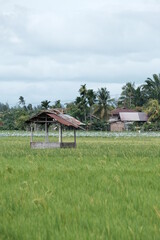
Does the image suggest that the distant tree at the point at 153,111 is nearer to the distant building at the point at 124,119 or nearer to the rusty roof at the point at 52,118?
the distant building at the point at 124,119

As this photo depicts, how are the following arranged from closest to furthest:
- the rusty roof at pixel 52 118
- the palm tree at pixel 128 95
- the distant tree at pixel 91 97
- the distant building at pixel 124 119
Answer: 1. the rusty roof at pixel 52 118
2. the distant tree at pixel 91 97
3. the distant building at pixel 124 119
4. the palm tree at pixel 128 95

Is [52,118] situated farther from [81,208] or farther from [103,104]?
[103,104]

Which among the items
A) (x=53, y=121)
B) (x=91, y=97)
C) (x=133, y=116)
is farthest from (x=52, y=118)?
(x=133, y=116)

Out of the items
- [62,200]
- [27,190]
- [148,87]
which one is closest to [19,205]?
[62,200]

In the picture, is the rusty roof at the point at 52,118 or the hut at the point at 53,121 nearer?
the hut at the point at 53,121

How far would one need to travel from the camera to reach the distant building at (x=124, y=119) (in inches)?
2046

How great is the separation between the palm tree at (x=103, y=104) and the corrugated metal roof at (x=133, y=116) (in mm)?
2683

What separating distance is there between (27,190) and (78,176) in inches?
68.9

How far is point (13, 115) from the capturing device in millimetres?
58469

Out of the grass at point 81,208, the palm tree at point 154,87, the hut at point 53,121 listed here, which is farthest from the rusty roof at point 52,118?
the palm tree at point 154,87

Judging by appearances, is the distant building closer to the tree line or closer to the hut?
the tree line

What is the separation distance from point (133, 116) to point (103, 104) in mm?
4553

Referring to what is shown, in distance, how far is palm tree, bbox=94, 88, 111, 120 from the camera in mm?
49312

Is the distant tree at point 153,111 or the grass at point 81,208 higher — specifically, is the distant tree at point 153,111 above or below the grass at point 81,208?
above
